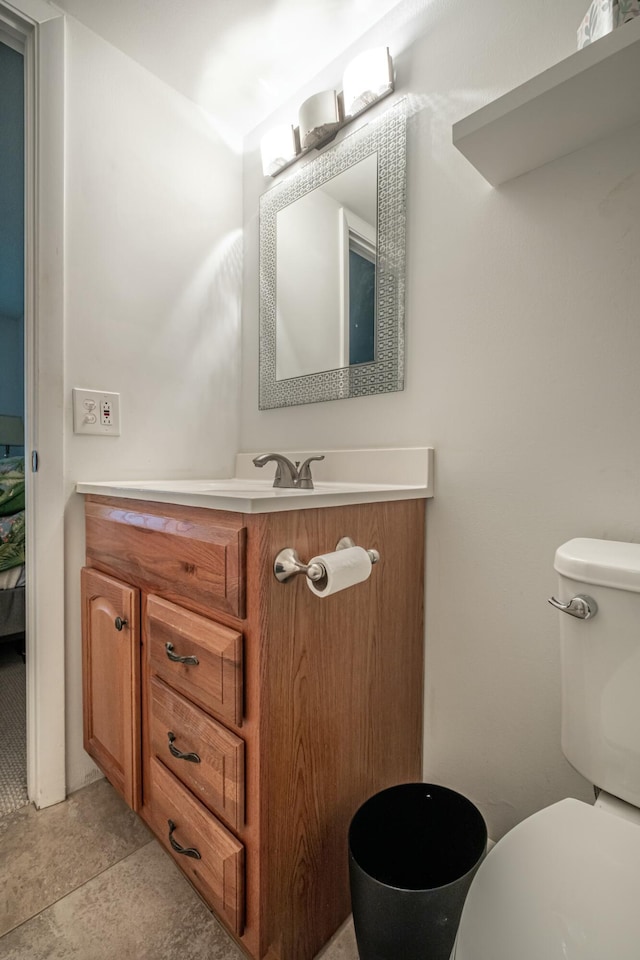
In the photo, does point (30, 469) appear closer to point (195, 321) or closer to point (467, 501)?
point (195, 321)

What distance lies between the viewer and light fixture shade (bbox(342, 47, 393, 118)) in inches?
46.6

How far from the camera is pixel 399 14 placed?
3.87 ft

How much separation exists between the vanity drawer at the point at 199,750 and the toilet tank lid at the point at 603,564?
610mm

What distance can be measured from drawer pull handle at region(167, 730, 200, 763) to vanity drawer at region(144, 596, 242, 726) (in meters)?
0.10

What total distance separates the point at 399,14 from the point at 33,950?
2251 mm

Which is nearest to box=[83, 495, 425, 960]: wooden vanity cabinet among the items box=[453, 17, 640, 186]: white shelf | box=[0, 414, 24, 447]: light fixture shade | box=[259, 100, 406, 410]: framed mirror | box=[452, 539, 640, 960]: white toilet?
box=[452, 539, 640, 960]: white toilet

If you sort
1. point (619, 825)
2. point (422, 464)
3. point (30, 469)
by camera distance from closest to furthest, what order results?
1. point (619, 825)
2. point (422, 464)
3. point (30, 469)

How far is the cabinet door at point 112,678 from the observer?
1021 millimetres

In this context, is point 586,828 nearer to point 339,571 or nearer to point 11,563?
point 339,571

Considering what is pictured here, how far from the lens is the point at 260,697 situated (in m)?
0.70

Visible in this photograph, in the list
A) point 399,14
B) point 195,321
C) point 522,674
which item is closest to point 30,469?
point 195,321

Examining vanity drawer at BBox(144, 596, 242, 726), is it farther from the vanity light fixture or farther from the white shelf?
the vanity light fixture

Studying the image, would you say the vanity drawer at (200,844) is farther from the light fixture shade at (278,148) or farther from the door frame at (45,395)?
the light fixture shade at (278,148)

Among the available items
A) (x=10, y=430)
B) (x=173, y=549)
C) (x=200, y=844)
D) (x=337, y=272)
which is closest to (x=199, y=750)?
(x=200, y=844)
